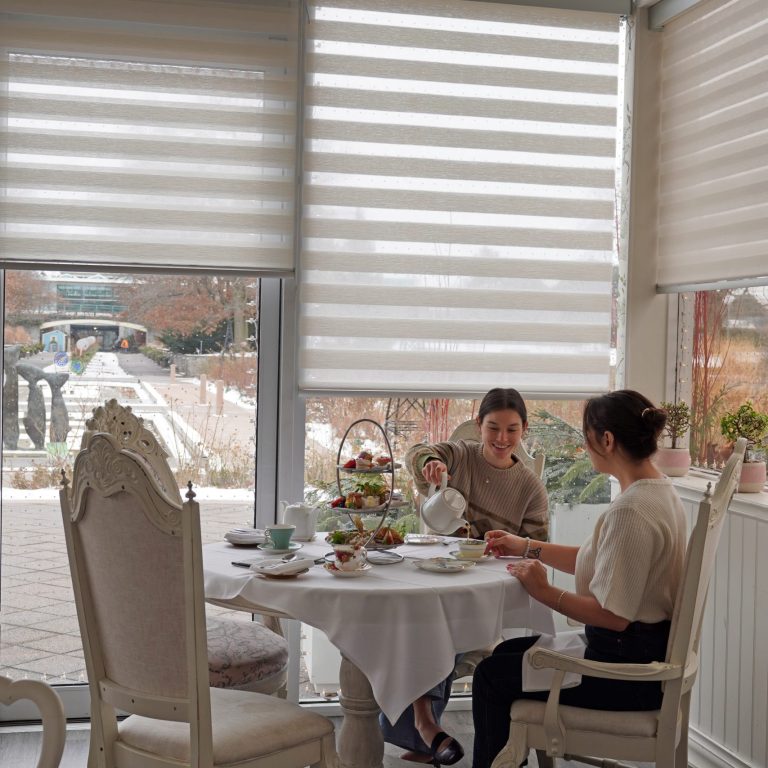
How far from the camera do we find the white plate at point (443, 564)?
2.63m

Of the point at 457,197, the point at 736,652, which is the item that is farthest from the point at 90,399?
the point at 736,652

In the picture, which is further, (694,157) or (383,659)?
(694,157)

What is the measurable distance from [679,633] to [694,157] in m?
2.13

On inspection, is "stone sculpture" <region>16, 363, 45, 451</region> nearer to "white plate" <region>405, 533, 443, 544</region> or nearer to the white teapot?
the white teapot

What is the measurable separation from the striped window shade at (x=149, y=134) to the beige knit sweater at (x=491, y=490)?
96cm

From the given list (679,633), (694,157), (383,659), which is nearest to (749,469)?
(679,633)

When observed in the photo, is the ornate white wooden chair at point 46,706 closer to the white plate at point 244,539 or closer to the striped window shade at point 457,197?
the white plate at point 244,539

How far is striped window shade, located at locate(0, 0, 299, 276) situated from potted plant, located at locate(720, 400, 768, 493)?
1.74 metres

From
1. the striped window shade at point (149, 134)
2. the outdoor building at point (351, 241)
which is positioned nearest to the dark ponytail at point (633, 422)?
the outdoor building at point (351, 241)

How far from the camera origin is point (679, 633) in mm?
2326

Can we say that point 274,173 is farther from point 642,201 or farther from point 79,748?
point 79,748

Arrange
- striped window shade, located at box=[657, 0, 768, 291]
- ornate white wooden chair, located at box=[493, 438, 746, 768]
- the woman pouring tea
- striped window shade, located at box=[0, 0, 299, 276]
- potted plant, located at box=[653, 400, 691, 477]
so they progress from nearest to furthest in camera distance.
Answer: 1. ornate white wooden chair, located at box=[493, 438, 746, 768]
2. the woman pouring tea
3. striped window shade, located at box=[657, 0, 768, 291]
4. striped window shade, located at box=[0, 0, 299, 276]
5. potted plant, located at box=[653, 400, 691, 477]

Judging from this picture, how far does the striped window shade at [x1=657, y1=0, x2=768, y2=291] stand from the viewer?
3355mm

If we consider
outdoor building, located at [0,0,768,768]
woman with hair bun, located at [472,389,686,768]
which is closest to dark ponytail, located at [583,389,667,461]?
woman with hair bun, located at [472,389,686,768]
